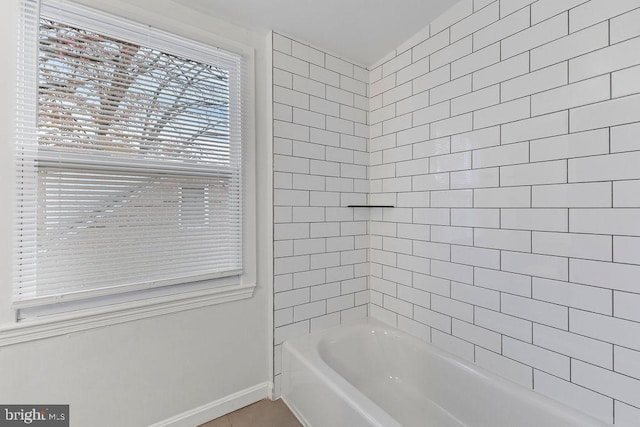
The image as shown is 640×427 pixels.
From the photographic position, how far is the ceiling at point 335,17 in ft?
4.91

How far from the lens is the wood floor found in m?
1.51

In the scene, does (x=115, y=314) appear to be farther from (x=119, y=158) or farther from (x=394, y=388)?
(x=394, y=388)

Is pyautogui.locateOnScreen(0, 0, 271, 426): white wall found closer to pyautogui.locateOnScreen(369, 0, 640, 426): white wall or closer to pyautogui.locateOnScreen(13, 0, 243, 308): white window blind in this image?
pyautogui.locateOnScreen(13, 0, 243, 308): white window blind

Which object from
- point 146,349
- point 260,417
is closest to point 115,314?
point 146,349

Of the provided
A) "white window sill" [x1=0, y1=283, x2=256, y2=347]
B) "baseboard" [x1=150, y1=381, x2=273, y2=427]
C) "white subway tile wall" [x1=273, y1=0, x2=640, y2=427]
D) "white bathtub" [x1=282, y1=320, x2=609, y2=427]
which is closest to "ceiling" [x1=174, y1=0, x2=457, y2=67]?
"white subway tile wall" [x1=273, y1=0, x2=640, y2=427]

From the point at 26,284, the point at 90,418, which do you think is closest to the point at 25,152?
the point at 26,284

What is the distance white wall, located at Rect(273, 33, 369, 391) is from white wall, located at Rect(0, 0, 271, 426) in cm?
10

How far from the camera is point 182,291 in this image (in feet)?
4.78

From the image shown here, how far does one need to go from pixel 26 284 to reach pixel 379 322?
184cm

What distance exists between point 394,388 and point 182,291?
4.45 feet

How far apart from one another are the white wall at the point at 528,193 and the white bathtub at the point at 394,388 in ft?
0.30

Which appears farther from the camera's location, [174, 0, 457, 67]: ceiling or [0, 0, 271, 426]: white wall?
[174, 0, 457, 67]: ceiling

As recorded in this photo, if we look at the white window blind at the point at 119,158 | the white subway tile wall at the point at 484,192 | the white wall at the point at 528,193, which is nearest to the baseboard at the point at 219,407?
the white subway tile wall at the point at 484,192

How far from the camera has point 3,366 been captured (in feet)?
3.63
